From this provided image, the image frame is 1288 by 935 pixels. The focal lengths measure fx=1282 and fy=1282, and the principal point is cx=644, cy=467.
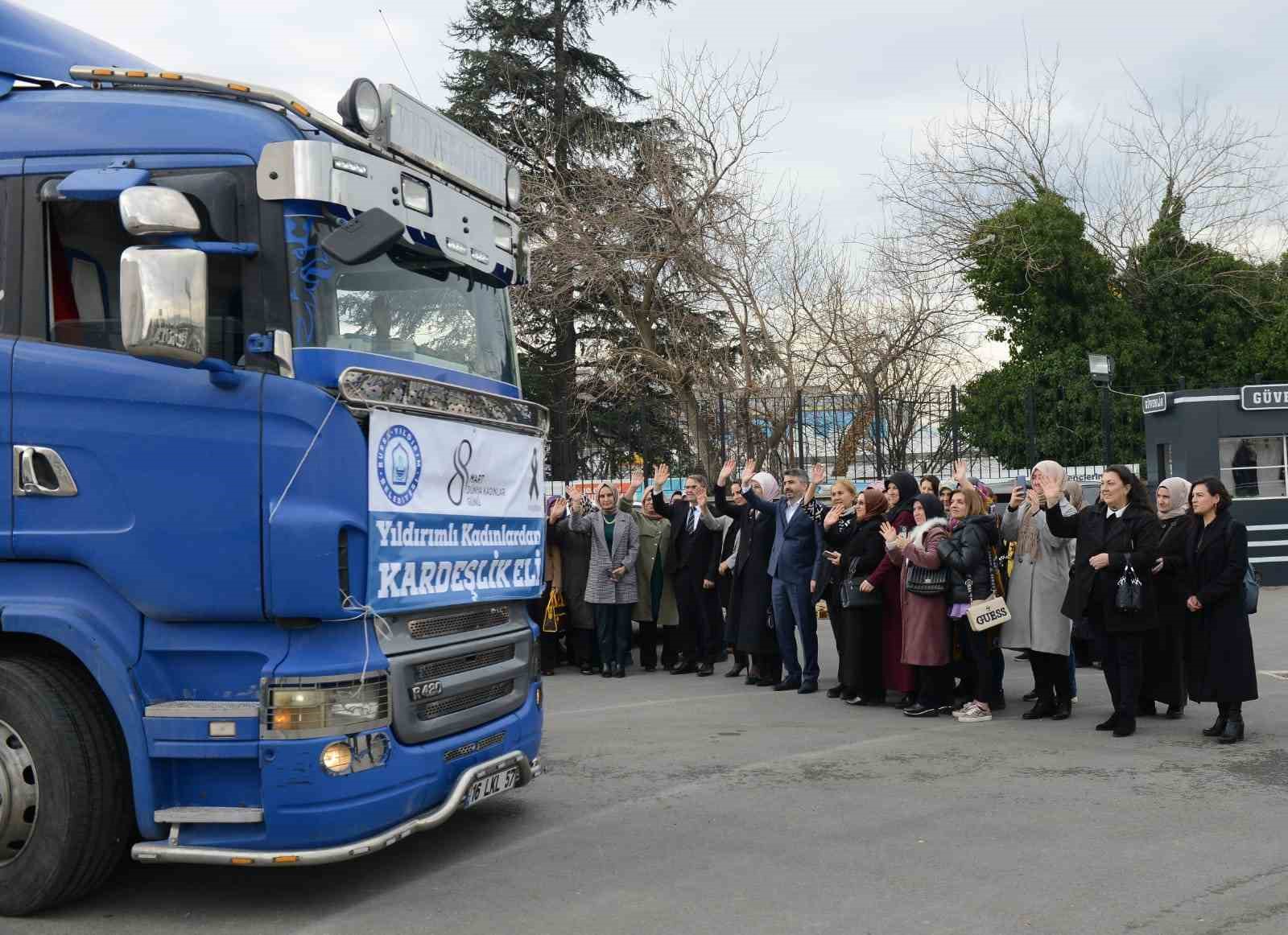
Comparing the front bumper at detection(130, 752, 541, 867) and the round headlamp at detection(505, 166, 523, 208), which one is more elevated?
the round headlamp at detection(505, 166, 523, 208)

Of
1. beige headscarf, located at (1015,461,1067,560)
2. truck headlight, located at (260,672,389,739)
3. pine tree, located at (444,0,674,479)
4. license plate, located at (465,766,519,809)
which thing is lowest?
license plate, located at (465,766,519,809)

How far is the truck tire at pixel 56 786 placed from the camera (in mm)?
5008

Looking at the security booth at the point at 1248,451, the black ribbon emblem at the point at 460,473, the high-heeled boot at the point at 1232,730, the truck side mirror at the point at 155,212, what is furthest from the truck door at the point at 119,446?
the security booth at the point at 1248,451

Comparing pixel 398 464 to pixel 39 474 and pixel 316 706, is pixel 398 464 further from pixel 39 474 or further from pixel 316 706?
pixel 39 474

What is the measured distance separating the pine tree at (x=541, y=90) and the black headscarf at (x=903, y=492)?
1638cm

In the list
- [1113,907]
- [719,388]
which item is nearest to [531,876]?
[1113,907]

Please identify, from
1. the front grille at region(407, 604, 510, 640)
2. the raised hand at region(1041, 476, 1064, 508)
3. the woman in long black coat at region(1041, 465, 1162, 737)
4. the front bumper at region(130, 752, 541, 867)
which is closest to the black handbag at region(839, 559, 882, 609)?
the woman in long black coat at region(1041, 465, 1162, 737)

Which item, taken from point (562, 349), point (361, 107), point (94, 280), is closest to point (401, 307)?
point (361, 107)

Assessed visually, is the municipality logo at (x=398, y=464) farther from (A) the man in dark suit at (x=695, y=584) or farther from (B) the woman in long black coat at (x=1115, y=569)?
(A) the man in dark suit at (x=695, y=584)

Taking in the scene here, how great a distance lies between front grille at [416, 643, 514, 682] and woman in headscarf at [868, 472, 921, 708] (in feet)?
15.9

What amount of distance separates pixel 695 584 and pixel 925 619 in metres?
3.60

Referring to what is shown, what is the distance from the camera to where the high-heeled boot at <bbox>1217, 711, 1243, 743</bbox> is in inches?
339

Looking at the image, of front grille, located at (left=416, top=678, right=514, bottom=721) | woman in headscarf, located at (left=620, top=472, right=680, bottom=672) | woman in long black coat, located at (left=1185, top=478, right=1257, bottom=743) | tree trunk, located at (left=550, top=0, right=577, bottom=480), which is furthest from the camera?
tree trunk, located at (left=550, top=0, right=577, bottom=480)

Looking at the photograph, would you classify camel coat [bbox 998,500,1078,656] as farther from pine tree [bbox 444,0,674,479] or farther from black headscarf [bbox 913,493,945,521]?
pine tree [bbox 444,0,674,479]
